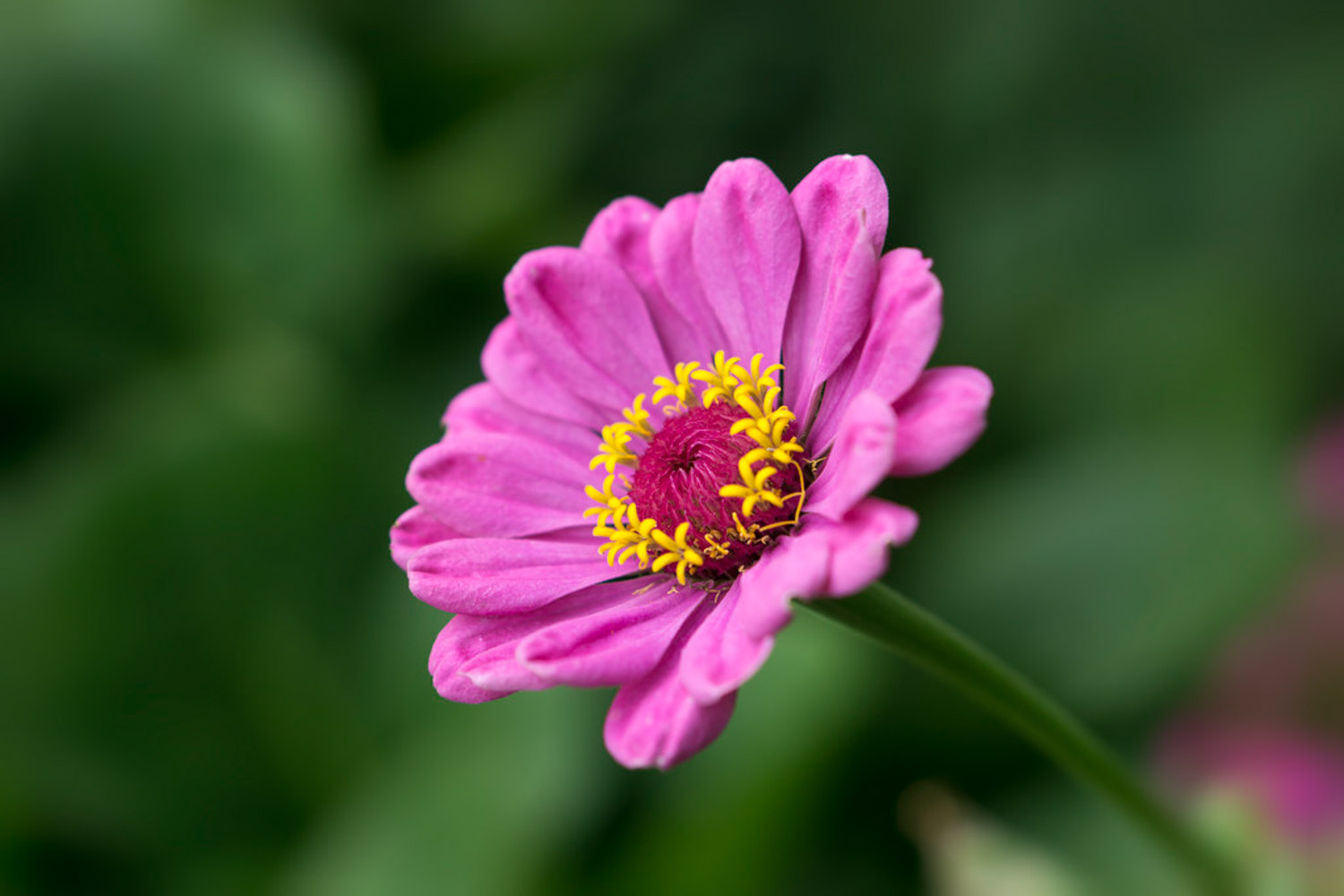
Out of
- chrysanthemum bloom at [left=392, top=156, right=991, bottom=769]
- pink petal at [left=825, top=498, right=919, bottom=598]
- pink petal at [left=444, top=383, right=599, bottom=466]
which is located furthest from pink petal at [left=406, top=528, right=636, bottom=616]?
pink petal at [left=825, top=498, right=919, bottom=598]

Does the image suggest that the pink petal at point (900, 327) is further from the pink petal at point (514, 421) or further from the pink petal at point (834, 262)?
the pink petal at point (514, 421)

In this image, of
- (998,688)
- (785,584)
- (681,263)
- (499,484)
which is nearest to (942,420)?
(785,584)

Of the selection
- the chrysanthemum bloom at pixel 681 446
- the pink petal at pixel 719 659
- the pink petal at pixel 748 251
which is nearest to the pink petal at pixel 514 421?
the chrysanthemum bloom at pixel 681 446

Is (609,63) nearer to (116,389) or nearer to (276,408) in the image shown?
(276,408)

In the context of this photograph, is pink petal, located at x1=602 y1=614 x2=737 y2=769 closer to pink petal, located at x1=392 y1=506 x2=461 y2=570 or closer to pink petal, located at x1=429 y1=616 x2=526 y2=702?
pink petal, located at x1=429 y1=616 x2=526 y2=702

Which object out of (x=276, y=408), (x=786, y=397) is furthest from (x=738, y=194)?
(x=276, y=408)

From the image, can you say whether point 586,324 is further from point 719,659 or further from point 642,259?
point 719,659
